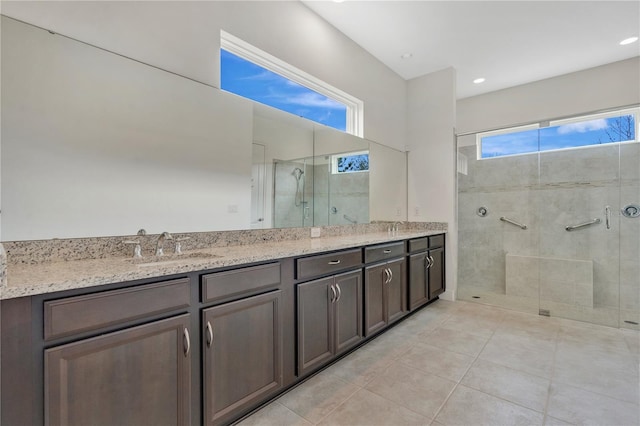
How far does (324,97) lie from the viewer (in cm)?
309

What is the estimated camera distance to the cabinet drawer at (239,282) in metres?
1.39

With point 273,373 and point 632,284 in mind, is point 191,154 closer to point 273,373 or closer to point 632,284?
point 273,373

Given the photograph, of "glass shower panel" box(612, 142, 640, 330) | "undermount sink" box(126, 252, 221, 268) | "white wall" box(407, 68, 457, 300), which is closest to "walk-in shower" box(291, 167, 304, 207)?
"undermount sink" box(126, 252, 221, 268)

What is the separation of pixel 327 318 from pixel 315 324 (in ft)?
0.39

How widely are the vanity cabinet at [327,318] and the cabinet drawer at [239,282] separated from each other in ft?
0.79

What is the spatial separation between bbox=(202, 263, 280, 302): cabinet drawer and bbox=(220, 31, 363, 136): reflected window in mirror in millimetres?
1404

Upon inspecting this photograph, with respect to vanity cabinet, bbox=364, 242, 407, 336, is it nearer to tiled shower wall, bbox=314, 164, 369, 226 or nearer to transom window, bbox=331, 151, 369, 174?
tiled shower wall, bbox=314, 164, 369, 226

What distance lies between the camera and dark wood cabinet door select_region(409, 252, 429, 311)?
305cm

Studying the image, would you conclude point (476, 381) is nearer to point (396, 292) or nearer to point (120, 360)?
point (396, 292)

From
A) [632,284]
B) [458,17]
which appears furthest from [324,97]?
[632,284]

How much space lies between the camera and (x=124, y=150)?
1.66 meters

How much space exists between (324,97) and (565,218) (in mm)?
3291

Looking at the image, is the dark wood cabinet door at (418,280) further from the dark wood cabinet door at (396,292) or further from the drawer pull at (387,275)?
the drawer pull at (387,275)

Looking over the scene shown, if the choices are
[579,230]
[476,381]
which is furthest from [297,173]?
[579,230]
